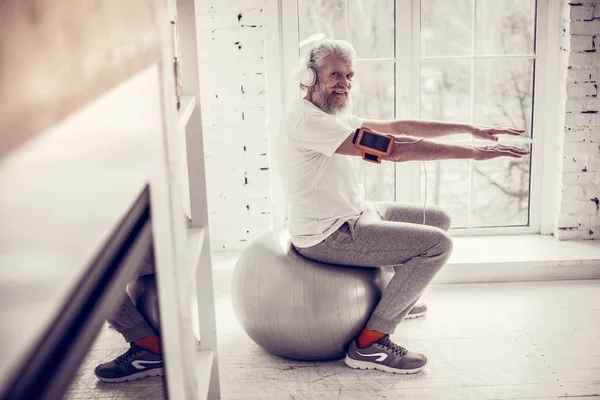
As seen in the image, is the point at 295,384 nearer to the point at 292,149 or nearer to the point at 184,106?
the point at 292,149

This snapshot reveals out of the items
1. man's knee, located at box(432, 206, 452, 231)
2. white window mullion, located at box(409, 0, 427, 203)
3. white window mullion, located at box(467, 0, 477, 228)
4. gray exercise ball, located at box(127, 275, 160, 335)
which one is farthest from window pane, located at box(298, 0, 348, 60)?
Answer: gray exercise ball, located at box(127, 275, 160, 335)

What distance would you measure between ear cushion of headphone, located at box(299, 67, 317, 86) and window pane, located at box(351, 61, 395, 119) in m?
1.09

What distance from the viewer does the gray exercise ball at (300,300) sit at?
2602 mm

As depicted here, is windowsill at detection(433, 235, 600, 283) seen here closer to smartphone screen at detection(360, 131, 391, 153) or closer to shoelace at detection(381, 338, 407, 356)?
shoelace at detection(381, 338, 407, 356)

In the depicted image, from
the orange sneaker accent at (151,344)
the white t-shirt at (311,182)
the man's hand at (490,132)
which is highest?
the orange sneaker accent at (151,344)

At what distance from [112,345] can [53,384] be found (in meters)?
0.20

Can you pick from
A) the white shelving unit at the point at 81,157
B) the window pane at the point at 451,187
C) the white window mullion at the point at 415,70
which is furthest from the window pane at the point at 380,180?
the white shelving unit at the point at 81,157

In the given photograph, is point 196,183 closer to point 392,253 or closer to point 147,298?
point 392,253

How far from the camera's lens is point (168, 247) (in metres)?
0.85

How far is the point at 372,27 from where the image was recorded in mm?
3699

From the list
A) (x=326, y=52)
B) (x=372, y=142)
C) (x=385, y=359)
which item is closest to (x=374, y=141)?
(x=372, y=142)

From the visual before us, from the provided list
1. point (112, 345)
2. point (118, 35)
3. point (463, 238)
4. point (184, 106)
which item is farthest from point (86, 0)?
point (463, 238)

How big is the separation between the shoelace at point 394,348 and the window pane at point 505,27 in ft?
6.01

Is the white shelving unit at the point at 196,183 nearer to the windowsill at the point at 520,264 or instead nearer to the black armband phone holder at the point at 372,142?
the black armband phone holder at the point at 372,142
